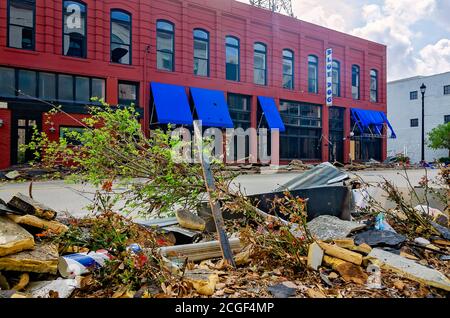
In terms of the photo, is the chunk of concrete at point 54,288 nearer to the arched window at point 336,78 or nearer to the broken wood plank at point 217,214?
the broken wood plank at point 217,214

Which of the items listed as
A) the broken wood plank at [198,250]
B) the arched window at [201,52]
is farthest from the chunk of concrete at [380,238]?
the arched window at [201,52]

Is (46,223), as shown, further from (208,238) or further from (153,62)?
(153,62)

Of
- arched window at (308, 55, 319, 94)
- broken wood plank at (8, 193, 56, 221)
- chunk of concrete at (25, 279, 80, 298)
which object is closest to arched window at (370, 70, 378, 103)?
arched window at (308, 55, 319, 94)

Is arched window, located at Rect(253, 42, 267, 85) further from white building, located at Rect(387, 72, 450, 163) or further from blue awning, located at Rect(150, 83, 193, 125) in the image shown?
white building, located at Rect(387, 72, 450, 163)

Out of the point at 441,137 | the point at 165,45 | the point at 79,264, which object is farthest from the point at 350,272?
the point at 441,137

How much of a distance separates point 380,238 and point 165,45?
73.3 feet

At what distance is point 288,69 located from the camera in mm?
29969

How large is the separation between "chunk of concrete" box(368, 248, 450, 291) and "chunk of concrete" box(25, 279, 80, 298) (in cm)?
261

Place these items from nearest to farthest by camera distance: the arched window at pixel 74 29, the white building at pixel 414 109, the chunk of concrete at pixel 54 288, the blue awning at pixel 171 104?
1. the chunk of concrete at pixel 54 288
2. the arched window at pixel 74 29
3. the blue awning at pixel 171 104
4. the white building at pixel 414 109

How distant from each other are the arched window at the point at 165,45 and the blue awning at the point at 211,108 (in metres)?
2.38

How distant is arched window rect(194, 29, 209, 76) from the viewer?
2500 centimetres

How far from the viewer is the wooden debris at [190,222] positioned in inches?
181

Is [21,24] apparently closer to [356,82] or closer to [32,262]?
[32,262]
